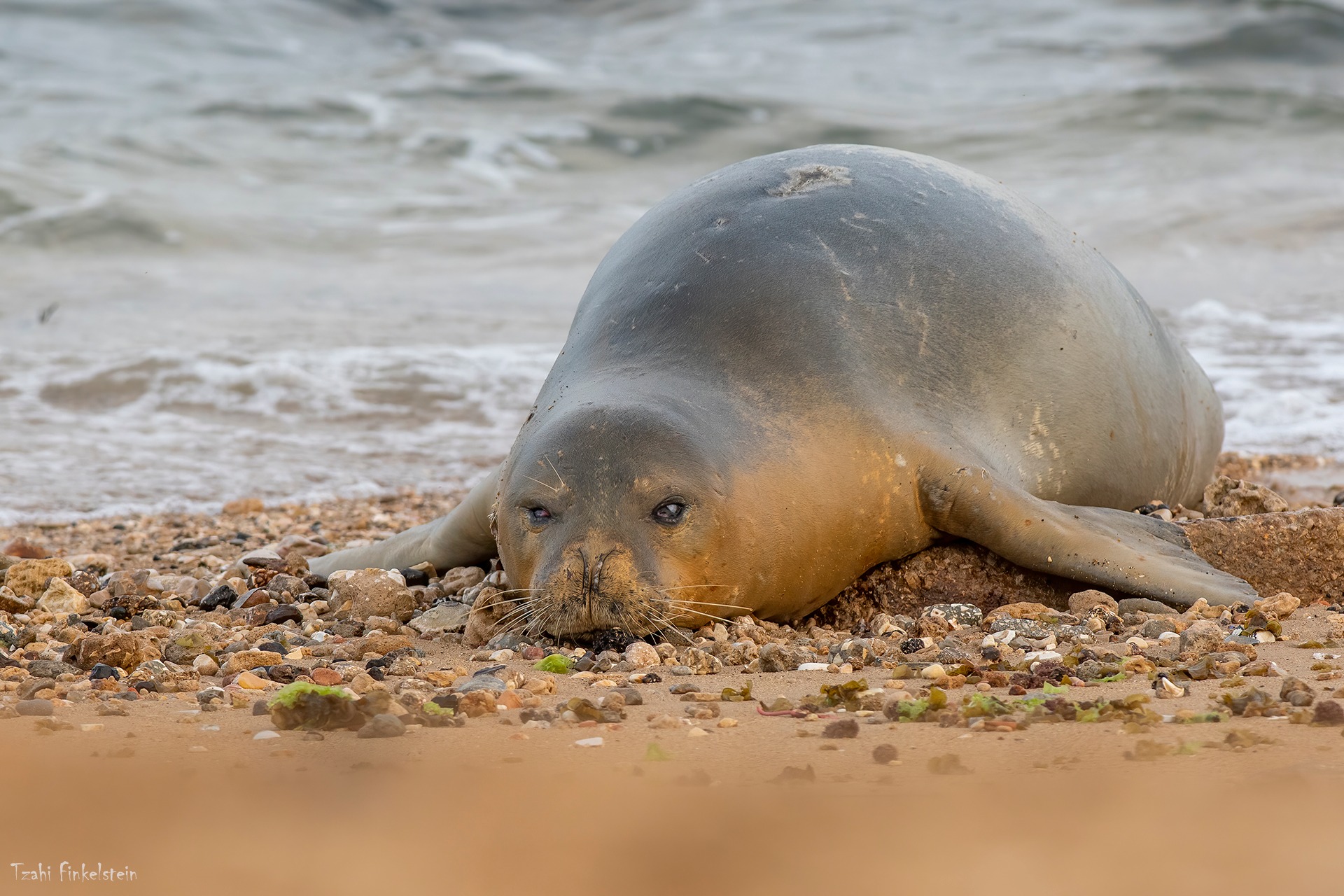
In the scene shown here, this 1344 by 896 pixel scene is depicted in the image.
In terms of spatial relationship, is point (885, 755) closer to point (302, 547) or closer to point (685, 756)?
point (685, 756)

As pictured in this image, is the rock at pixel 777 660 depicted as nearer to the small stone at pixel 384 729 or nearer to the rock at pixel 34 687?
the small stone at pixel 384 729

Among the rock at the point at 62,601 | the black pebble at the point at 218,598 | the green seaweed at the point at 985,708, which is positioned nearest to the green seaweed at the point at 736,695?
the green seaweed at the point at 985,708

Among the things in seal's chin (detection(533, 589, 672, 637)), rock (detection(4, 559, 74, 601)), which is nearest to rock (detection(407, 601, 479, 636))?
seal's chin (detection(533, 589, 672, 637))

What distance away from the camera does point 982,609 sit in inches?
164

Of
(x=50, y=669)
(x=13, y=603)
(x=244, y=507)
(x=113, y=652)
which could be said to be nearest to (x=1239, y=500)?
(x=113, y=652)

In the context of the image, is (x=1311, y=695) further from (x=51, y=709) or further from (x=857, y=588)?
(x=51, y=709)

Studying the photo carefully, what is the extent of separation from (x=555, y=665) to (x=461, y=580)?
1234 millimetres

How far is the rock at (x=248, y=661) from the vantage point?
3521 millimetres

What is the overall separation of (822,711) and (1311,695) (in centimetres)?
95

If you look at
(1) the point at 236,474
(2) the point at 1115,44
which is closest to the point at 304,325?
(1) the point at 236,474

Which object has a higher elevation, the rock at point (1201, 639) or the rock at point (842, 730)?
the rock at point (842, 730)

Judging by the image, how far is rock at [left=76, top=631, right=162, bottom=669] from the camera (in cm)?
353

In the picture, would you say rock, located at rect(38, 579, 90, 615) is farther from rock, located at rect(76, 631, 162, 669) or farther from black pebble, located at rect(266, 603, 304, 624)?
rock, located at rect(76, 631, 162, 669)

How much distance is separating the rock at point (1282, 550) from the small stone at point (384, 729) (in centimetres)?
255
